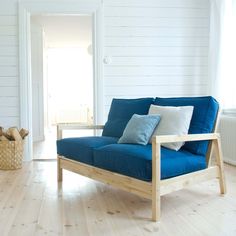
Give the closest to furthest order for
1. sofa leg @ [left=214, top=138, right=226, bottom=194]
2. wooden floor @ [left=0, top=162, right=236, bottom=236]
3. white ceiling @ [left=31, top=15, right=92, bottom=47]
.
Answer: wooden floor @ [left=0, top=162, right=236, bottom=236]
sofa leg @ [left=214, top=138, right=226, bottom=194]
white ceiling @ [left=31, top=15, right=92, bottom=47]

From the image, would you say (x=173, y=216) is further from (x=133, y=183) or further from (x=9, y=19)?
(x=9, y=19)

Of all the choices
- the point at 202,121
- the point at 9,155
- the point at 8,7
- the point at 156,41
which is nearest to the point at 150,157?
the point at 202,121

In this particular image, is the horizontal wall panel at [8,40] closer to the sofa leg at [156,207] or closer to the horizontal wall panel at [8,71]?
the horizontal wall panel at [8,71]

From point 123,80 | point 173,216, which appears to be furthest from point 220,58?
point 173,216

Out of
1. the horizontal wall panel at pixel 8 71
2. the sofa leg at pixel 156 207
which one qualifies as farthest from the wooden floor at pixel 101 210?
the horizontal wall panel at pixel 8 71

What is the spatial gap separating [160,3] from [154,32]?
42cm

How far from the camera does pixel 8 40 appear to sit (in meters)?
4.45

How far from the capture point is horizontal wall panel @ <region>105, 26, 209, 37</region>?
4582mm

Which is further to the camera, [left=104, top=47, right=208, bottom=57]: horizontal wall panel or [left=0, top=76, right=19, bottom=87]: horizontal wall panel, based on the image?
[left=104, top=47, right=208, bottom=57]: horizontal wall panel

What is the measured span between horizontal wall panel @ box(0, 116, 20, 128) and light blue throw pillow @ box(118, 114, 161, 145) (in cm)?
215

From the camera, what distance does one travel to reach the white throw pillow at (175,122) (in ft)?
8.91

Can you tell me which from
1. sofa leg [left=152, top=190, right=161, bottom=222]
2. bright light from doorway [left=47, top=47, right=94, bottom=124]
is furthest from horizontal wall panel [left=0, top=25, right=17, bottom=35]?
bright light from doorway [left=47, top=47, right=94, bottom=124]

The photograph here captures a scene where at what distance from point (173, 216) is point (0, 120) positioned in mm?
3014

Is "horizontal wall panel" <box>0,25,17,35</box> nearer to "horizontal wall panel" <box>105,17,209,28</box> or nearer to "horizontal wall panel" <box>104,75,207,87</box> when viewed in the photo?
"horizontal wall panel" <box>105,17,209,28</box>
